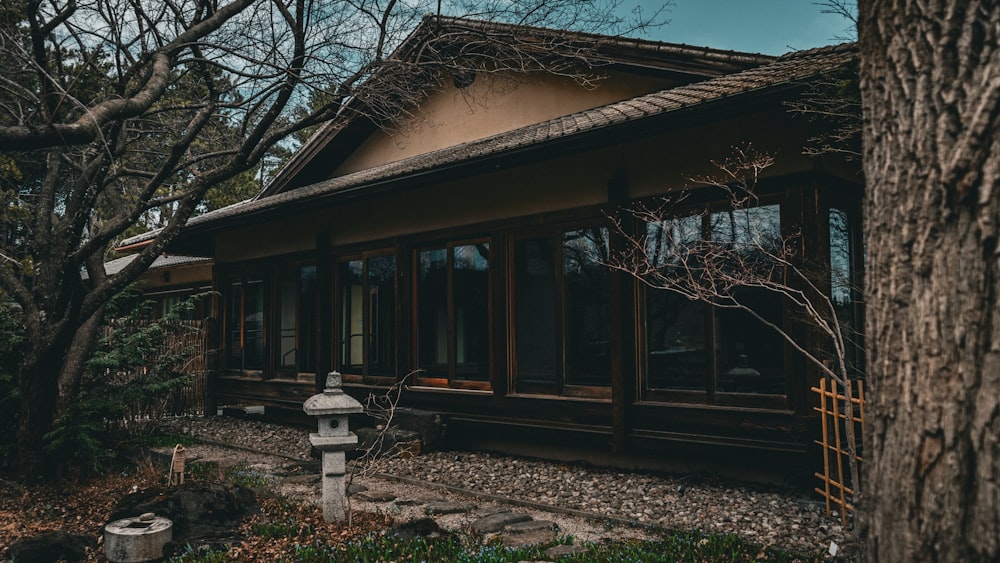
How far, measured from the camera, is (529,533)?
219 inches

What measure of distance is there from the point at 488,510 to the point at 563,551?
1568 millimetres

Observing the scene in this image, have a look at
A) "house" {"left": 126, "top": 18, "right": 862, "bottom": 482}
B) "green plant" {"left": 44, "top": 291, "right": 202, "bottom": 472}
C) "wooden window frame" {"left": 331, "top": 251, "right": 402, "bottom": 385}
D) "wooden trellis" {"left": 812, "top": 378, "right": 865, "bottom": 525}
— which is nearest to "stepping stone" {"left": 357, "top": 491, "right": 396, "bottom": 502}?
"house" {"left": 126, "top": 18, "right": 862, "bottom": 482}

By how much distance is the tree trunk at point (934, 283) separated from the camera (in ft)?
6.46

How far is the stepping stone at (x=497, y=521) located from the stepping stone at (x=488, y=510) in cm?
12

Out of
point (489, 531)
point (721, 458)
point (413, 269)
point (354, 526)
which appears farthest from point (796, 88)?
point (413, 269)

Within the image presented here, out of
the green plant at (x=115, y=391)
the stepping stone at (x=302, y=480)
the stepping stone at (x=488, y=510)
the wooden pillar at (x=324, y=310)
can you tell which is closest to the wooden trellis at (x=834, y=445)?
the stepping stone at (x=488, y=510)

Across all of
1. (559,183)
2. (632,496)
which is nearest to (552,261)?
(559,183)

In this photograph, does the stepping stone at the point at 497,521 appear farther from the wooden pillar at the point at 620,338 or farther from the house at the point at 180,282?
the house at the point at 180,282

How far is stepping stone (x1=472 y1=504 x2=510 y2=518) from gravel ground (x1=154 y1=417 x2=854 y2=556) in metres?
0.28

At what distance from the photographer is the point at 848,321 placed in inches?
274

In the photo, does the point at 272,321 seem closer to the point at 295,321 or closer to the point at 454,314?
the point at 295,321

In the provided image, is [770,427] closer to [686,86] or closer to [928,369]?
[686,86]

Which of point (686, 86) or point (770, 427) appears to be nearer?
point (770, 427)

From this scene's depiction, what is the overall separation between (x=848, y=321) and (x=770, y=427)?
1291 mm
